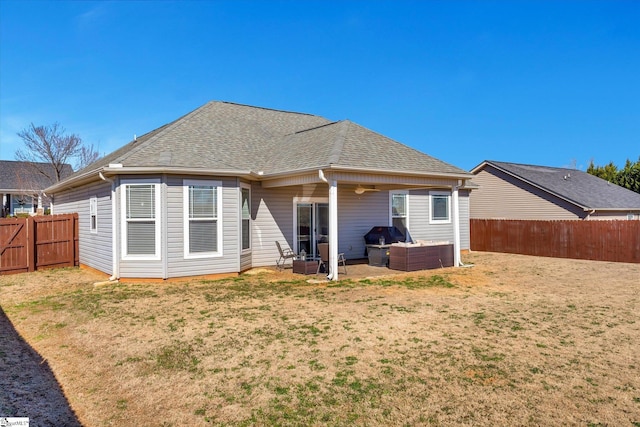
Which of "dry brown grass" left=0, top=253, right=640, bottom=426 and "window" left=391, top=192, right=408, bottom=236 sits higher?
"window" left=391, top=192, right=408, bottom=236

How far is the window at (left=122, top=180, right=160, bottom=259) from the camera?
10195mm

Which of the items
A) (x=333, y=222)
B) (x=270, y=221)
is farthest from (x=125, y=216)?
(x=333, y=222)

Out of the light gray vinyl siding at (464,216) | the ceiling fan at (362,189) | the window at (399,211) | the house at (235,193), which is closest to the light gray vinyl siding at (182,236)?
the house at (235,193)

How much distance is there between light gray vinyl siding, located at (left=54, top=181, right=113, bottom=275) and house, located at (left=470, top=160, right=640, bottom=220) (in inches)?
733

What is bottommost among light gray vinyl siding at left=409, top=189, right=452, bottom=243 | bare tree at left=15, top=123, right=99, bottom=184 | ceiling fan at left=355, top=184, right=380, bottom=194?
light gray vinyl siding at left=409, top=189, right=452, bottom=243

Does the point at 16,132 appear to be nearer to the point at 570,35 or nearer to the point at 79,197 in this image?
the point at 79,197

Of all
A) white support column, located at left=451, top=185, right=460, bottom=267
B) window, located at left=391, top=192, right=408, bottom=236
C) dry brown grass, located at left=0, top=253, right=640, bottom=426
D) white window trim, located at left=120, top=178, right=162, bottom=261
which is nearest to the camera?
dry brown grass, located at left=0, top=253, right=640, bottom=426

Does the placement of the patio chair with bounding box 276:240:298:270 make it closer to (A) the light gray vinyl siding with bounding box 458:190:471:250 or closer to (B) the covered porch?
(B) the covered porch

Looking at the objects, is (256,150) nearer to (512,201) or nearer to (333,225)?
(333,225)

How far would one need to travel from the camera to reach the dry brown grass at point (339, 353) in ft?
11.8

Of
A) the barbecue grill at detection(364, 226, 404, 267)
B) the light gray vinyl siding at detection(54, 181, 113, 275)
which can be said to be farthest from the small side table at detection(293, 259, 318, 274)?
the light gray vinyl siding at detection(54, 181, 113, 275)

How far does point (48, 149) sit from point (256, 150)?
28.8 metres

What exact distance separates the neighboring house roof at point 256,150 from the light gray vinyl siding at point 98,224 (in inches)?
27.8

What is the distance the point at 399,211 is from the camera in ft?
51.2
